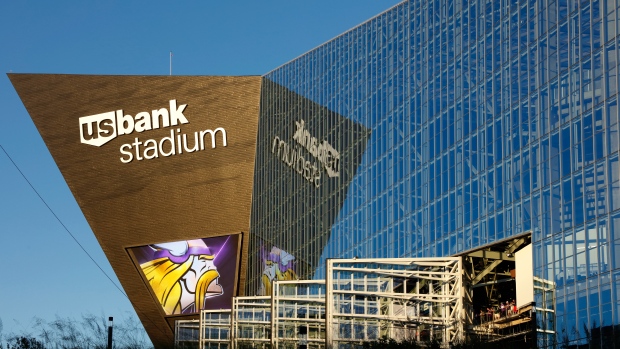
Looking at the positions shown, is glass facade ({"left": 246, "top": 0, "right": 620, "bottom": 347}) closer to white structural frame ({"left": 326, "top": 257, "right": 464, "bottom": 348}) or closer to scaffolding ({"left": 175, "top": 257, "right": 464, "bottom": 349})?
scaffolding ({"left": 175, "top": 257, "right": 464, "bottom": 349})

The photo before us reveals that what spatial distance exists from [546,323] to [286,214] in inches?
1648

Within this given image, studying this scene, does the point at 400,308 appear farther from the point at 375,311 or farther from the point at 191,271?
the point at 191,271

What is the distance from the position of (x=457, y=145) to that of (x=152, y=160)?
37684 millimetres

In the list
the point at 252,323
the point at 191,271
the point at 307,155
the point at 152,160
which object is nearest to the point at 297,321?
the point at 252,323

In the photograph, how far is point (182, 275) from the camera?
9956 cm

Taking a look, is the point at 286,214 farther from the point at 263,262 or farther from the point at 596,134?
the point at 596,134

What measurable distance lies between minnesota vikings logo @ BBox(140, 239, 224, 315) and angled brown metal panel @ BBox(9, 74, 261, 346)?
1.01m

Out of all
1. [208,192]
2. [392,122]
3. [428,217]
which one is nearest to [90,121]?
[208,192]

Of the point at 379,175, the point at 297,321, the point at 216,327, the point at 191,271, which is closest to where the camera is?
the point at 297,321

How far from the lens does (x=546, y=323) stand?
5388 cm

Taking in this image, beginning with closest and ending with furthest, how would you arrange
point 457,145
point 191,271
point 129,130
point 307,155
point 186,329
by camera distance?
point 457,145 → point 307,155 → point 186,329 → point 129,130 → point 191,271

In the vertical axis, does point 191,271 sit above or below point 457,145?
below

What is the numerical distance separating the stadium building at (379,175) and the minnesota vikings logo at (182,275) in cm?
14

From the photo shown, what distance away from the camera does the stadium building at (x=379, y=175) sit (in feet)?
173
